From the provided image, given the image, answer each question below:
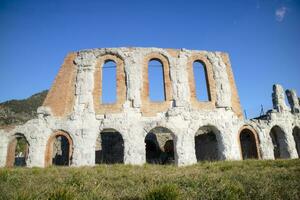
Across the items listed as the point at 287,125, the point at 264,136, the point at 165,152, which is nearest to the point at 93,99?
the point at 165,152

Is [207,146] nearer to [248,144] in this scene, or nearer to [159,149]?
[248,144]

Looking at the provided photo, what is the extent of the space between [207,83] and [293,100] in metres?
6.71

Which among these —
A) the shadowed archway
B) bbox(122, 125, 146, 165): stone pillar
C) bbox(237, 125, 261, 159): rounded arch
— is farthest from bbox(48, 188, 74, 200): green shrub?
the shadowed archway

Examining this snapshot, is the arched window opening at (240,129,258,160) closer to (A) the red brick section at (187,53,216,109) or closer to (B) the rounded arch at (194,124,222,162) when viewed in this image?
(B) the rounded arch at (194,124,222,162)

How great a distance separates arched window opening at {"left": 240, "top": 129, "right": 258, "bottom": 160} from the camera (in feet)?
48.5

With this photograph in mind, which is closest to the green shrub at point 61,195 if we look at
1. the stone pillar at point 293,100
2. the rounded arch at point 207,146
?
the rounded arch at point 207,146

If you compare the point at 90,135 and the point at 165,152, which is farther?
the point at 165,152

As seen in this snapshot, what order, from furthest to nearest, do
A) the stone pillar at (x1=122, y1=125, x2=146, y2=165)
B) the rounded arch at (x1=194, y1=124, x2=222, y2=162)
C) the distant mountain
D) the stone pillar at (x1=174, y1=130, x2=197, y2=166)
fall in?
the distant mountain → the rounded arch at (x1=194, y1=124, x2=222, y2=162) → the stone pillar at (x1=174, y1=130, x2=197, y2=166) → the stone pillar at (x1=122, y1=125, x2=146, y2=165)

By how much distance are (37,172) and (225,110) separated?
399 inches

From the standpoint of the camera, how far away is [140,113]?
13648 mm

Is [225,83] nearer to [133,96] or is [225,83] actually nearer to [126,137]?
[133,96]

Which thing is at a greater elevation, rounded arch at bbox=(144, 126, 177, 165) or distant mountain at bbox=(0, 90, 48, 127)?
distant mountain at bbox=(0, 90, 48, 127)

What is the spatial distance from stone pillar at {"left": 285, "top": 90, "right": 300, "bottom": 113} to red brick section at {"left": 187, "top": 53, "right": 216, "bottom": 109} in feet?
20.7

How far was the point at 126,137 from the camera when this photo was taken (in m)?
13.2
